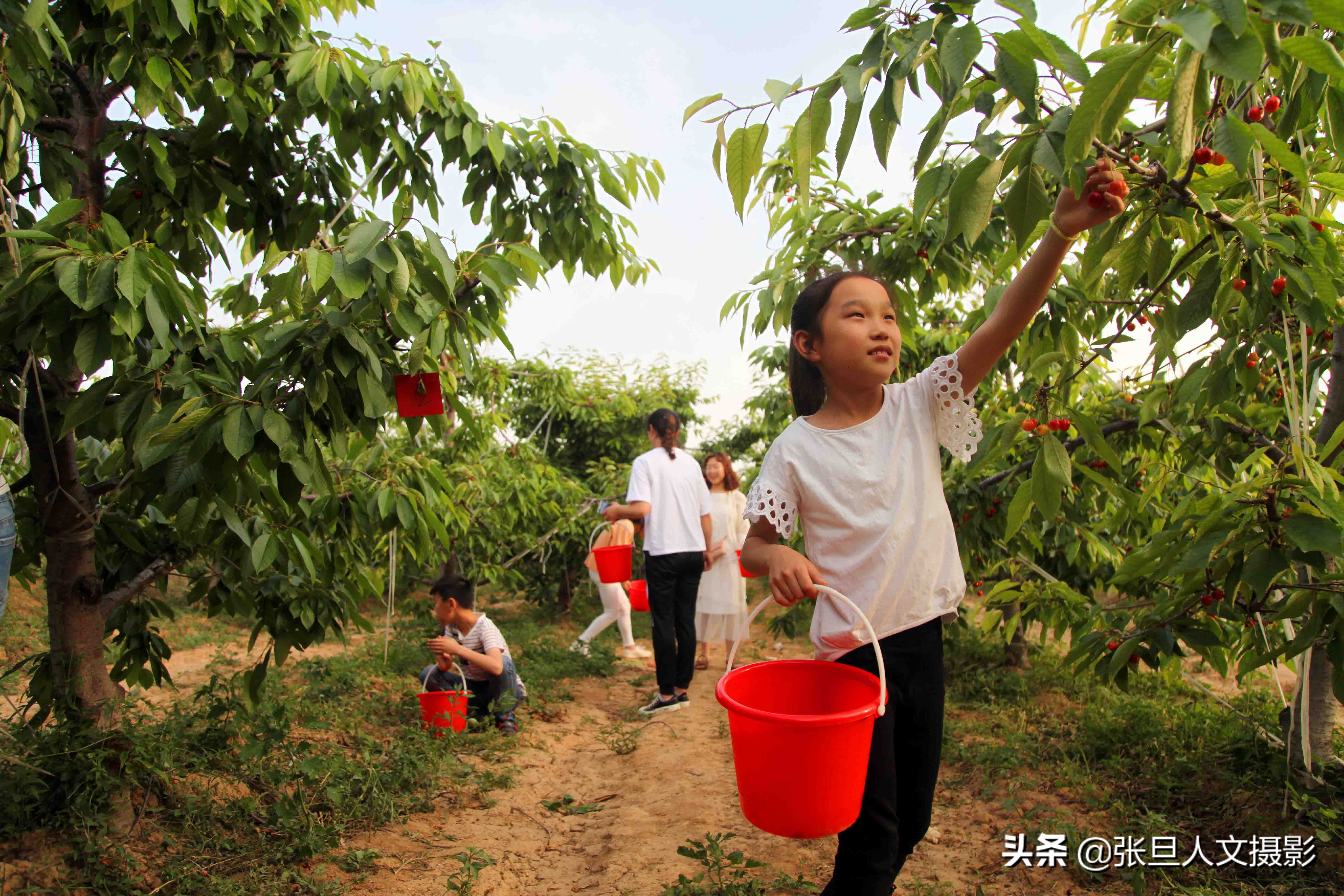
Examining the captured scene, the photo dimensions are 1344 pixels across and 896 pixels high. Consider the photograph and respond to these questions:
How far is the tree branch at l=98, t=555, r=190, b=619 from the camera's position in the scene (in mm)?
2438

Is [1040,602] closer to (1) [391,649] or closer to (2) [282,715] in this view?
(2) [282,715]

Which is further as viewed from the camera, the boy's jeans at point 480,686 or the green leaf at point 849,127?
the boy's jeans at point 480,686

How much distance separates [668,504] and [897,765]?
2.68 meters

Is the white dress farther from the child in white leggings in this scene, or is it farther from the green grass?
the green grass

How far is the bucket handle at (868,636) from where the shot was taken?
1.36 meters

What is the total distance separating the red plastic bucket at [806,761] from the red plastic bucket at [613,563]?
3170mm

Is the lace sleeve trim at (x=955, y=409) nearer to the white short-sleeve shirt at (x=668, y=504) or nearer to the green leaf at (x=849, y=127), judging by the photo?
the green leaf at (x=849, y=127)

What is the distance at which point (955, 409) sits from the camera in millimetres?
1694

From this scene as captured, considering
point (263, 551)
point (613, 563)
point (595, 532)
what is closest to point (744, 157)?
point (263, 551)

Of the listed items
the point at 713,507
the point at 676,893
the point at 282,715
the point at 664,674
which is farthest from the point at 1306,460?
the point at 713,507

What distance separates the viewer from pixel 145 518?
8.83 feet

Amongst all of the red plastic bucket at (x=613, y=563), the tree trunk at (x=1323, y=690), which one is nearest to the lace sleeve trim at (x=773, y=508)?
the tree trunk at (x=1323, y=690)

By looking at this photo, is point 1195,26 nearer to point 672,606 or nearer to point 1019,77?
point 1019,77

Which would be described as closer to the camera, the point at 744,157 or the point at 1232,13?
the point at 1232,13
